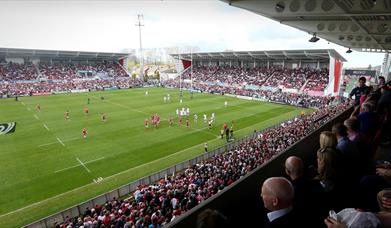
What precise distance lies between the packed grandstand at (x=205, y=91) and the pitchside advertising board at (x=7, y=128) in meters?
18.6

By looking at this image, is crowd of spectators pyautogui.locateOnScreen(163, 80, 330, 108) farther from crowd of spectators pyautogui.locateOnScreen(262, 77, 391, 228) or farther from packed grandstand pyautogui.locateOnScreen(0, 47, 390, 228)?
crowd of spectators pyautogui.locateOnScreen(262, 77, 391, 228)

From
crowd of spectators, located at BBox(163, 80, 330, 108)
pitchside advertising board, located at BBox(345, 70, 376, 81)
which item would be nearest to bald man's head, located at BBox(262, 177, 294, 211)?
crowd of spectators, located at BBox(163, 80, 330, 108)

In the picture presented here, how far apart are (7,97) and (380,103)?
5398 cm

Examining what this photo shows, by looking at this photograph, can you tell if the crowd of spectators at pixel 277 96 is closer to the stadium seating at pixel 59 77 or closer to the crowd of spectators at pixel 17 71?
the stadium seating at pixel 59 77

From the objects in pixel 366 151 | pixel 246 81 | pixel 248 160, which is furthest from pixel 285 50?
pixel 366 151

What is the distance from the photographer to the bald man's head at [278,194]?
88.9 inches

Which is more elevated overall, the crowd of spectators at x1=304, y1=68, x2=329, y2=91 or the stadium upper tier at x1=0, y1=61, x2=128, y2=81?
the stadium upper tier at x1=0, y1=61, x2=128, y2=81

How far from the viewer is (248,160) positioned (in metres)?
13.3

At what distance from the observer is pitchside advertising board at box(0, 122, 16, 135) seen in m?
24.2

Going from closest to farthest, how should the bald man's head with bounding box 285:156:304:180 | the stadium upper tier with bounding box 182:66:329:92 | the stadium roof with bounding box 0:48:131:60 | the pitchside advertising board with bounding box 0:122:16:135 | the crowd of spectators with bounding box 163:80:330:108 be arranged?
the bald man's head with bounding box 285:156:304:180 → the pitchside advertising board with bounding box 0:122:16:135 → the crowd of spectators with bounding box 163:80:330:108 → the stadium upper tier with bounding box 182:66:329:92 → the stadium roof with bounding box 0:48:131:60

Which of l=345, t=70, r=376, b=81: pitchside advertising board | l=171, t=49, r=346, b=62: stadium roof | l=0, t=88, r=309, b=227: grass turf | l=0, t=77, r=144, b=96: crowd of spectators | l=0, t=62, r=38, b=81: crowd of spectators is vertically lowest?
l=0, t=88, r=309, b=227: grass turf

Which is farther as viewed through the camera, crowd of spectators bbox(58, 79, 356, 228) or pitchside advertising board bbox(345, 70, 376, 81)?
pitchside advertising board bbox(345, 70, 376, 81)

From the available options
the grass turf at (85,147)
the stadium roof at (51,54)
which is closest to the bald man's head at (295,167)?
the grass turf at (85,147)

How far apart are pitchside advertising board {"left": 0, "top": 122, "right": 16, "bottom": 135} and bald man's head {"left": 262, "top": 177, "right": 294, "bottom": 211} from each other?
94.1 ft
